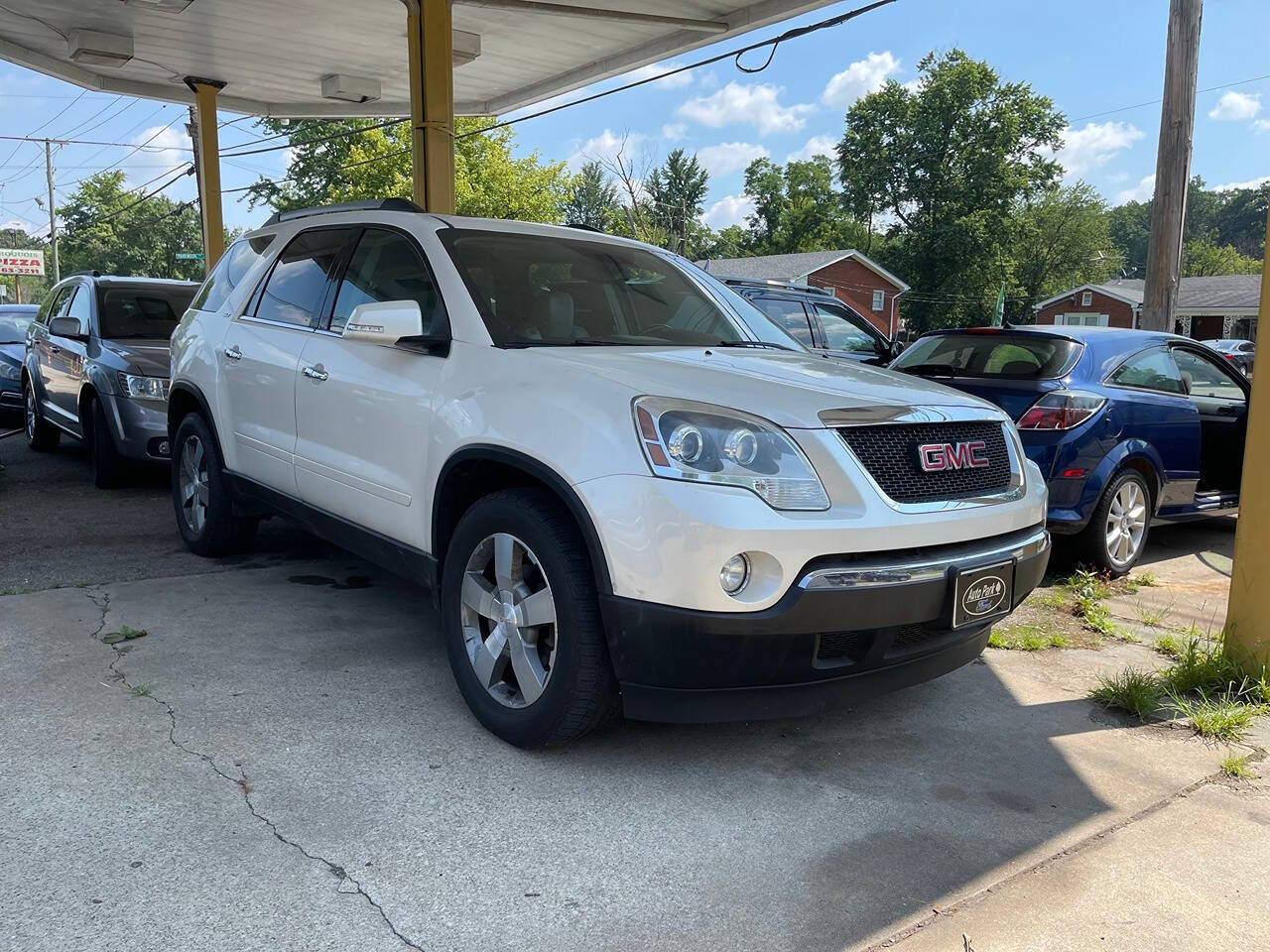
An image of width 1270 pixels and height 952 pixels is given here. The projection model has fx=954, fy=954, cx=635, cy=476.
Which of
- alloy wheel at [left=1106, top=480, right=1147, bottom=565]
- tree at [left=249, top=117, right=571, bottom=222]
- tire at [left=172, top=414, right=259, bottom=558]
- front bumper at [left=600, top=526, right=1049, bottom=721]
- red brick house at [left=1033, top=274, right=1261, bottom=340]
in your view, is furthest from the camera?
red brick house at [left=1033, top=274, right=1261, bottom=340]

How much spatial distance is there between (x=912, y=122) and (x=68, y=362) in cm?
6080

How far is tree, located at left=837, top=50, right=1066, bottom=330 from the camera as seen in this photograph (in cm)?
5675

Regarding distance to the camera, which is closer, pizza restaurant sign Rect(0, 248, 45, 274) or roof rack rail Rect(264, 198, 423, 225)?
roof rack rail Rect(264, 198, 423, 225)

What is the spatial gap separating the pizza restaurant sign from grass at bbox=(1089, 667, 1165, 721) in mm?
82449

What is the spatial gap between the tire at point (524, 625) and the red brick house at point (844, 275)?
47.6 m

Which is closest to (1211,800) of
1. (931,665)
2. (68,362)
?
(931,665)

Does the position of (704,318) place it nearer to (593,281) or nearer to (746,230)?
(593,281)

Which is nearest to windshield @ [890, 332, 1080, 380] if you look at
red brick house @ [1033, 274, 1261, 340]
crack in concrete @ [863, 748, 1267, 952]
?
crack in concrete @ [863, 748, 1267, 952]

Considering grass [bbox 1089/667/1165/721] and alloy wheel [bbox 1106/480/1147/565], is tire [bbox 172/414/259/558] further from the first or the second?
alloy wheel [bbox 1106/480/1147/565]

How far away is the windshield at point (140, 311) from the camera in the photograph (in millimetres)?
7957

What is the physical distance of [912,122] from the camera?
60438 mm

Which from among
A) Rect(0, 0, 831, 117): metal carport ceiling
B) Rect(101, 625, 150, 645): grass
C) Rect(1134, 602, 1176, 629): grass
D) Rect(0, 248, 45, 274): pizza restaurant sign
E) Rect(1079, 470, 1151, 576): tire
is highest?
Rect(0, 248, 45, 274): pizza restaurant sign

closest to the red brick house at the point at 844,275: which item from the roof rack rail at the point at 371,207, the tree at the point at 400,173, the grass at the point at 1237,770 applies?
the tree at the point at 400,173

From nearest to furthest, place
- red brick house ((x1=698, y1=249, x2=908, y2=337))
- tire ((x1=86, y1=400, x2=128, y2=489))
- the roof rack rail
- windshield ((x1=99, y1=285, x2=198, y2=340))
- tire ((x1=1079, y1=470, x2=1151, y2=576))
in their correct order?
the roof rack rail, tire ((x1=1079, y1=470, x2=1151, y2=576)), tire ((x1=86, y1=400, x2=128, y2=489)), windshield ((x1=99, y1=285, x2=198, y2=340)), red brick house ((x1=698, y1=249, x2=908, y2=337))
